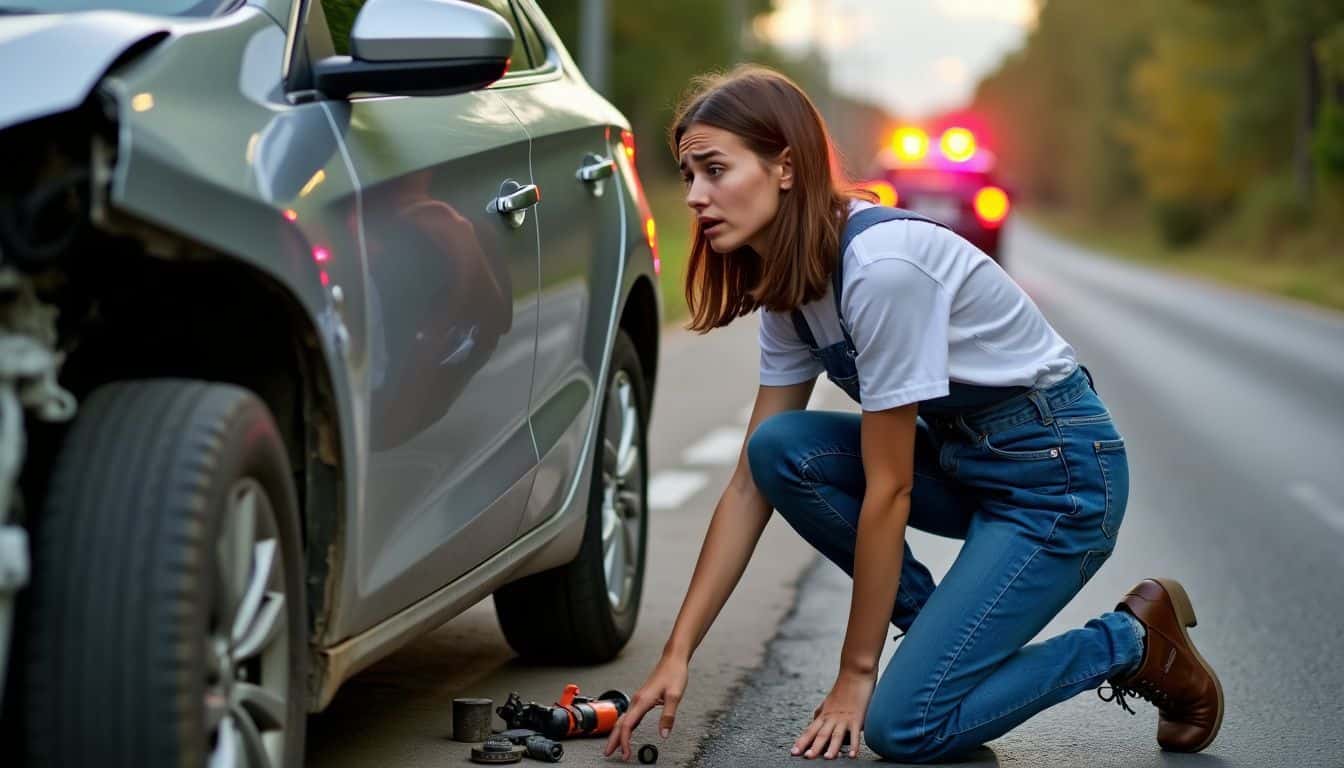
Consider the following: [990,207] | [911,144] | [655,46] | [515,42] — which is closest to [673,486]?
[515,42]

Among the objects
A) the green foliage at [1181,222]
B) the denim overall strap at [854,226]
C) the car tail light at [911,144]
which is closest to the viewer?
the denim overall strap at [854,226]

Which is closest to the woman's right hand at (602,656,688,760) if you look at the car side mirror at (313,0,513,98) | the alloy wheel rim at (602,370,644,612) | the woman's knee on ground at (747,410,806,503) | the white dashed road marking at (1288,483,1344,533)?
the woman's knee on ground at (747,410,806,503)

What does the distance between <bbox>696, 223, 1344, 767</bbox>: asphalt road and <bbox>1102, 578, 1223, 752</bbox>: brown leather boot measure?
0.06 m

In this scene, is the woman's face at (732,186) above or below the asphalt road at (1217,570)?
above

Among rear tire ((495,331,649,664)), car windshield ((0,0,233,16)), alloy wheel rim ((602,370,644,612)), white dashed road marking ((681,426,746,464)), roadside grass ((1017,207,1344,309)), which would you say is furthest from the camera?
roadside grass ((1017,207,1344,309))

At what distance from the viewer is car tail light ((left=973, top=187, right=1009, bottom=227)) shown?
79.1 ft

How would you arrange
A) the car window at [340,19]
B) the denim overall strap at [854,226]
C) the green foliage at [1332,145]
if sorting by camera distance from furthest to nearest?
1. the green foliage at [1332,145]
2. the denim overall strap at [854,226]
3. the car window at [340,19]

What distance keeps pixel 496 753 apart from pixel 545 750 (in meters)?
0.09

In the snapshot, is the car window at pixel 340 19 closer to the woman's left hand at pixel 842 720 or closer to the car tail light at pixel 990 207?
the woman's left hand at pixel 842 720

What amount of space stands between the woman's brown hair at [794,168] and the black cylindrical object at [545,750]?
0.92 meters

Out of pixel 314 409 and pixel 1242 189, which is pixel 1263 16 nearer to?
pixel 1242 189

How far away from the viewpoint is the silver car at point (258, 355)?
7.52 ft

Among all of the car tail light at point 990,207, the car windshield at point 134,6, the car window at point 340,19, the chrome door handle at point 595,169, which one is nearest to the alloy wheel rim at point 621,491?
the chrome door handle at point 595,169

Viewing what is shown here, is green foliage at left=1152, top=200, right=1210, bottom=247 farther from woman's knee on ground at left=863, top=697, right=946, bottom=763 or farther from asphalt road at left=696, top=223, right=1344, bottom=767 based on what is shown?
woman's knee on ground at left=863, top=697, right=946, bottom=763
